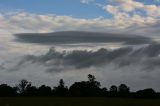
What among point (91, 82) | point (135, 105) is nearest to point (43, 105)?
point (135, 105)

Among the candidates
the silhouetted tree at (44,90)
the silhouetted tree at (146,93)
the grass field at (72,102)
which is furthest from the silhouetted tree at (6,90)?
the grass field at (72,102)

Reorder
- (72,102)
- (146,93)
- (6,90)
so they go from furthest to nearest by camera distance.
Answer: (6,90)
(146,93)
(72,102)

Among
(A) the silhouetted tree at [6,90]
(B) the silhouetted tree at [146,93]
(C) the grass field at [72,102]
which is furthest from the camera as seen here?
(A) the silhouetted tree at [6,90]

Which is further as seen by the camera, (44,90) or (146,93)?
(44,90)

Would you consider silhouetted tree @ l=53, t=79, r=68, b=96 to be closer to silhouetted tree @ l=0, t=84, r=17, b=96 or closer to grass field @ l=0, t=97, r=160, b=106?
silhouetted tree @ l=0, t=84, r=17, b=96

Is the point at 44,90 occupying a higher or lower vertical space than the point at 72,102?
higher

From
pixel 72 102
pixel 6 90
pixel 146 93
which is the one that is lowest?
pixel 72 102

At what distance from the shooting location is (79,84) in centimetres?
16162

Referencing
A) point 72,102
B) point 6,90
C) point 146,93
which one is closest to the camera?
point 72,102

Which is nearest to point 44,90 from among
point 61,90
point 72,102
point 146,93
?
point 61,90

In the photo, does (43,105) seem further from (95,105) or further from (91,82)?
(91,82)

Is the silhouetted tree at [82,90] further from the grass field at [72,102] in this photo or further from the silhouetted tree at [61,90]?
the grass field at [72,102]

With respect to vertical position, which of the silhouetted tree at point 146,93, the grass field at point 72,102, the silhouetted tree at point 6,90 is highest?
the silhouetted tree at point 6,90

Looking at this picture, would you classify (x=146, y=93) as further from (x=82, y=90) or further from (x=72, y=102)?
(x=72, y=102)
